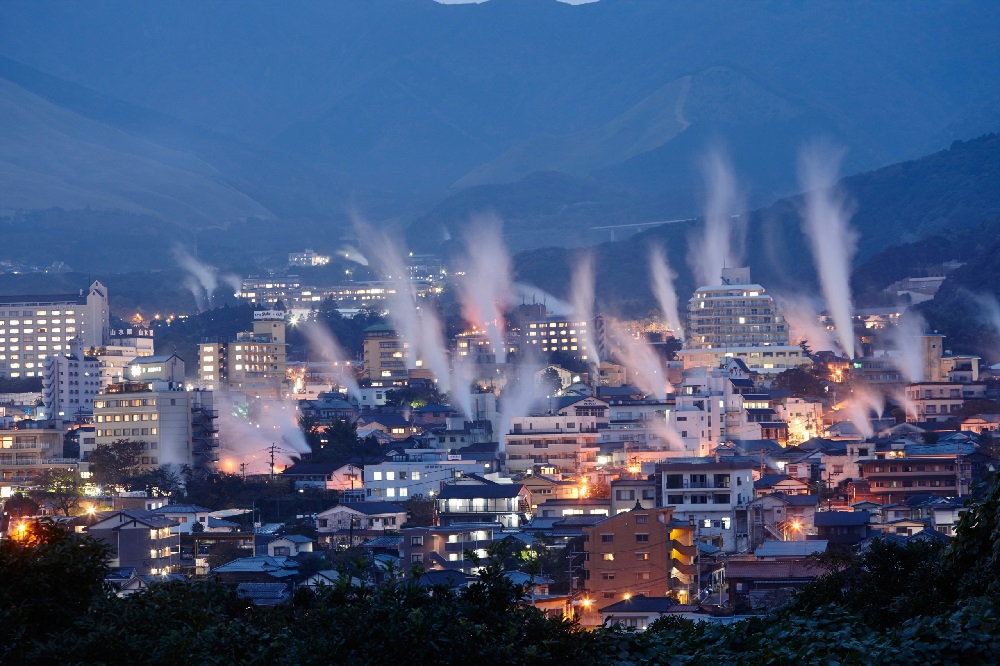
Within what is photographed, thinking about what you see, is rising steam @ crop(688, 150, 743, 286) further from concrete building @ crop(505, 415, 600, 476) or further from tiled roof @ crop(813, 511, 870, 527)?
tiled roof @ crop(813, 511, 870, 527)

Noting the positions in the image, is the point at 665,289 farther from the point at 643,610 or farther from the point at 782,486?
the point at 643,610

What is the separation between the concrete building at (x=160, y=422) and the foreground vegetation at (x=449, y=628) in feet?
127

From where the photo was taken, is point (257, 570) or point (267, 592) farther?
point (257, 570)

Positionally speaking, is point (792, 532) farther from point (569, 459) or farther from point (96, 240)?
point (96, 240)

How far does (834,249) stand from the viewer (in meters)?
123

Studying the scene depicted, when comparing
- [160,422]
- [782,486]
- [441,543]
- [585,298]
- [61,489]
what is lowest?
[441,543]

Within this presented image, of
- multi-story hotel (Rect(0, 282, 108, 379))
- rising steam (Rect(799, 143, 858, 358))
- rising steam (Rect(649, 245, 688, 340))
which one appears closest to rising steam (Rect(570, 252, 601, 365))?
rising steam (Rect(649, 245, 688, 340))

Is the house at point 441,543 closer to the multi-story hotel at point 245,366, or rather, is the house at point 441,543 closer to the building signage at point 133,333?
the multi-story hotel at point 245,366

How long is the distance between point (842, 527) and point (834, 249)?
90.3m

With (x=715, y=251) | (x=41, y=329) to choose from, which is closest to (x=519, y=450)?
(x=41, y=329)

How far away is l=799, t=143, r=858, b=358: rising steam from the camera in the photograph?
86875mm

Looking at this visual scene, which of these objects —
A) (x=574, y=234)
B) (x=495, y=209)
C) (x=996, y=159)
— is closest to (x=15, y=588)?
(x=996, y=159)

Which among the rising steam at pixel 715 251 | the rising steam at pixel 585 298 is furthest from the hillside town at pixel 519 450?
the rising steam at pixel 715 251

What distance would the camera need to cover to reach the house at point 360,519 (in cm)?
3978
